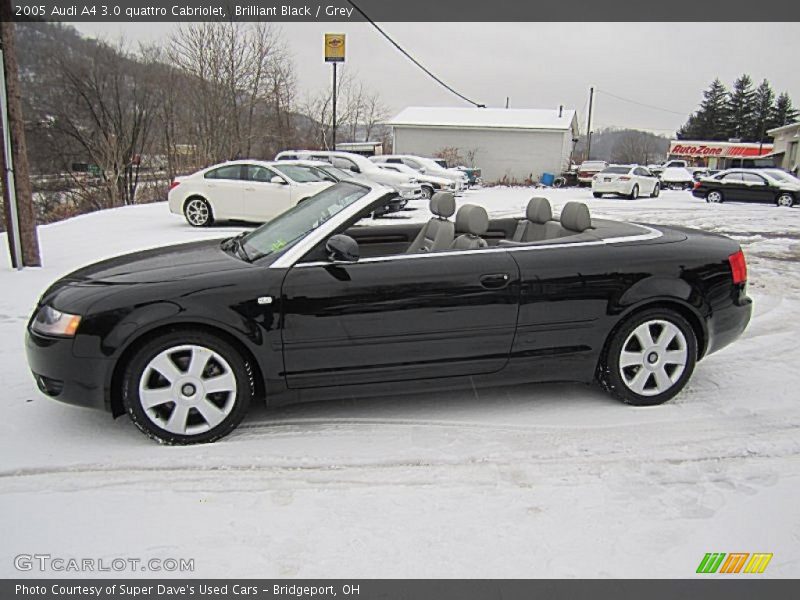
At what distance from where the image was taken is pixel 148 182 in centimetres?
3522

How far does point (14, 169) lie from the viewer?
7.78 m

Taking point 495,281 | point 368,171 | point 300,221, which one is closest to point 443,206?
point 495,281

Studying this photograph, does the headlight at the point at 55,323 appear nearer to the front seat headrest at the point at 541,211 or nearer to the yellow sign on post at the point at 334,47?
the front seat headrest at the point at 541,211

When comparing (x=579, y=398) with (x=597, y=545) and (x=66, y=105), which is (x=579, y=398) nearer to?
(x=597, y=545)

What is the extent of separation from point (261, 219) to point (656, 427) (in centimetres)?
1085

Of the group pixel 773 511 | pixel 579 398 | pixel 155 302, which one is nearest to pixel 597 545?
pixel 773 511

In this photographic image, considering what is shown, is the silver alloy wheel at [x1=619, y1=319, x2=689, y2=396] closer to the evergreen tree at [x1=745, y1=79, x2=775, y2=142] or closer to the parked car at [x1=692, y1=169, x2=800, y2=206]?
the parked car at [x1=692, y1=169, x2=800, y2=206]

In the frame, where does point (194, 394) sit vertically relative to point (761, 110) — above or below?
below

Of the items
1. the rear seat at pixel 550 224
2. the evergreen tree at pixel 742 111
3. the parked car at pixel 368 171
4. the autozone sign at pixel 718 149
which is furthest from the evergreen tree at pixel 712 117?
the rear seat at pixel 550 224

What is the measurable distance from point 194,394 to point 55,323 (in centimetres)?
86

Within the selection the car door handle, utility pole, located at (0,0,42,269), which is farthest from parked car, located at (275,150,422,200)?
the car door handle

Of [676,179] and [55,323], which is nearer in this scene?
[55,323]

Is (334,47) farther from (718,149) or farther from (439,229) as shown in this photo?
(718,149)

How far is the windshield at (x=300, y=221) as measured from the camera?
12.1 ft
